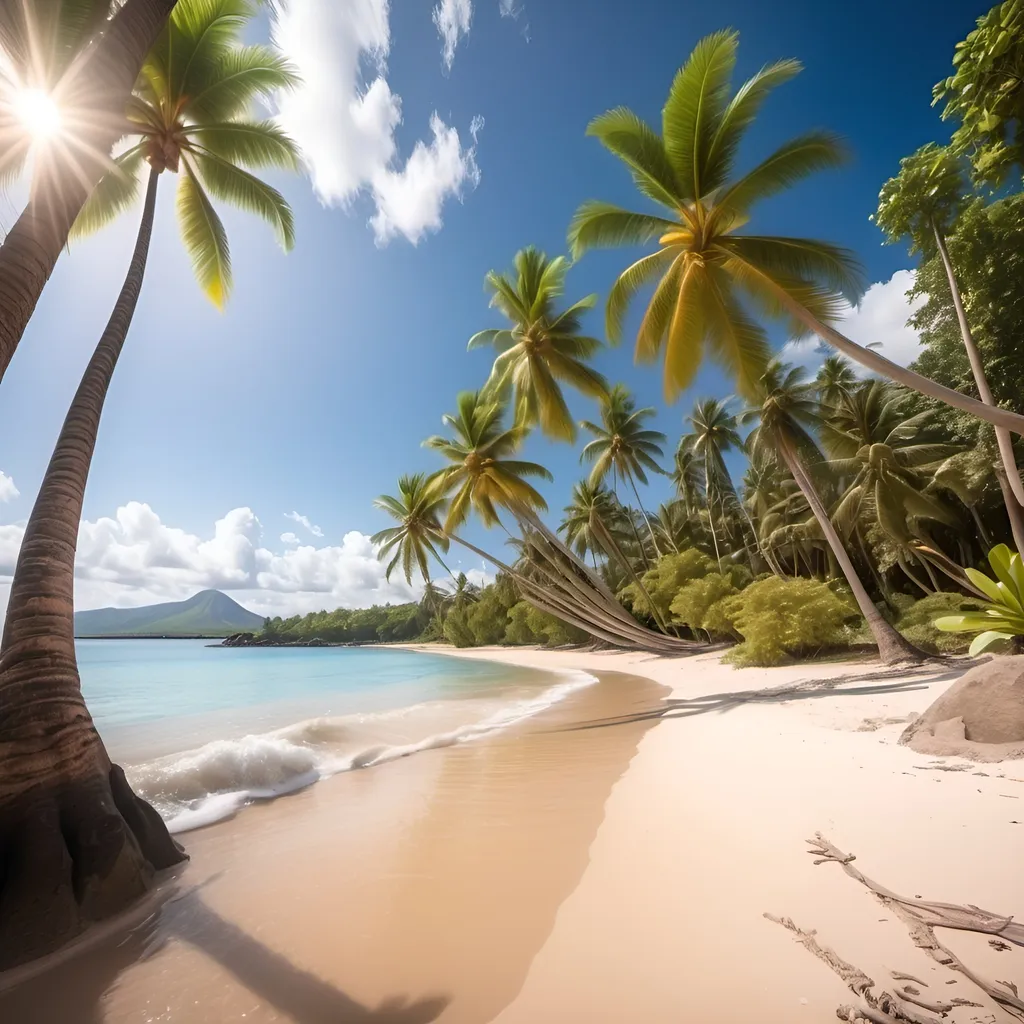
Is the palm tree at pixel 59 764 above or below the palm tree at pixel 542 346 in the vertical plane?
below

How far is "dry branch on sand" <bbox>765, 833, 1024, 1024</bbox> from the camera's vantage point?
1.49 metres

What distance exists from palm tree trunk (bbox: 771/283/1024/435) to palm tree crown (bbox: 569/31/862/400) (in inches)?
31.7

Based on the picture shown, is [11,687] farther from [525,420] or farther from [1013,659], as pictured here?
[525,420]

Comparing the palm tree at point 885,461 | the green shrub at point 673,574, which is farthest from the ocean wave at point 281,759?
the green shrub at point 673,574

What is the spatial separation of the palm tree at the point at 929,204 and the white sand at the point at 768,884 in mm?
5895

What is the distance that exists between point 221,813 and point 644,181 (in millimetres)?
11851

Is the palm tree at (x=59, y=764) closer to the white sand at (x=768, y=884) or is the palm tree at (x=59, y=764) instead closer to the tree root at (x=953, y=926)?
the white sand at (x=768, y=884)

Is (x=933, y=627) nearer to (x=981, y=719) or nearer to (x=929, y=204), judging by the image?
(x=929, y=204)

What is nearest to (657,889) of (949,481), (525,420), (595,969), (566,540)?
(595,969)

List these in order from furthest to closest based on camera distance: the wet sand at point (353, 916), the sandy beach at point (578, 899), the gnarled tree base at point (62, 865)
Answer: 1. the gnarled tree base at point (62, 865)
2. the wet sand at point (353, 916)
3. the sandy beach at point (578, 899)

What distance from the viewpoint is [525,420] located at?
16312 mm

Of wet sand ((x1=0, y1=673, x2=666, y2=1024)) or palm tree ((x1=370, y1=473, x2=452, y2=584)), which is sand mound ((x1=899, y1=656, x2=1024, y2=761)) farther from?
palm tree ((x1=370, y1=473, x2=452, y2=584))

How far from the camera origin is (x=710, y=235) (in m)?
8.45

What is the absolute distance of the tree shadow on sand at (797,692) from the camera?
25.2 ft
